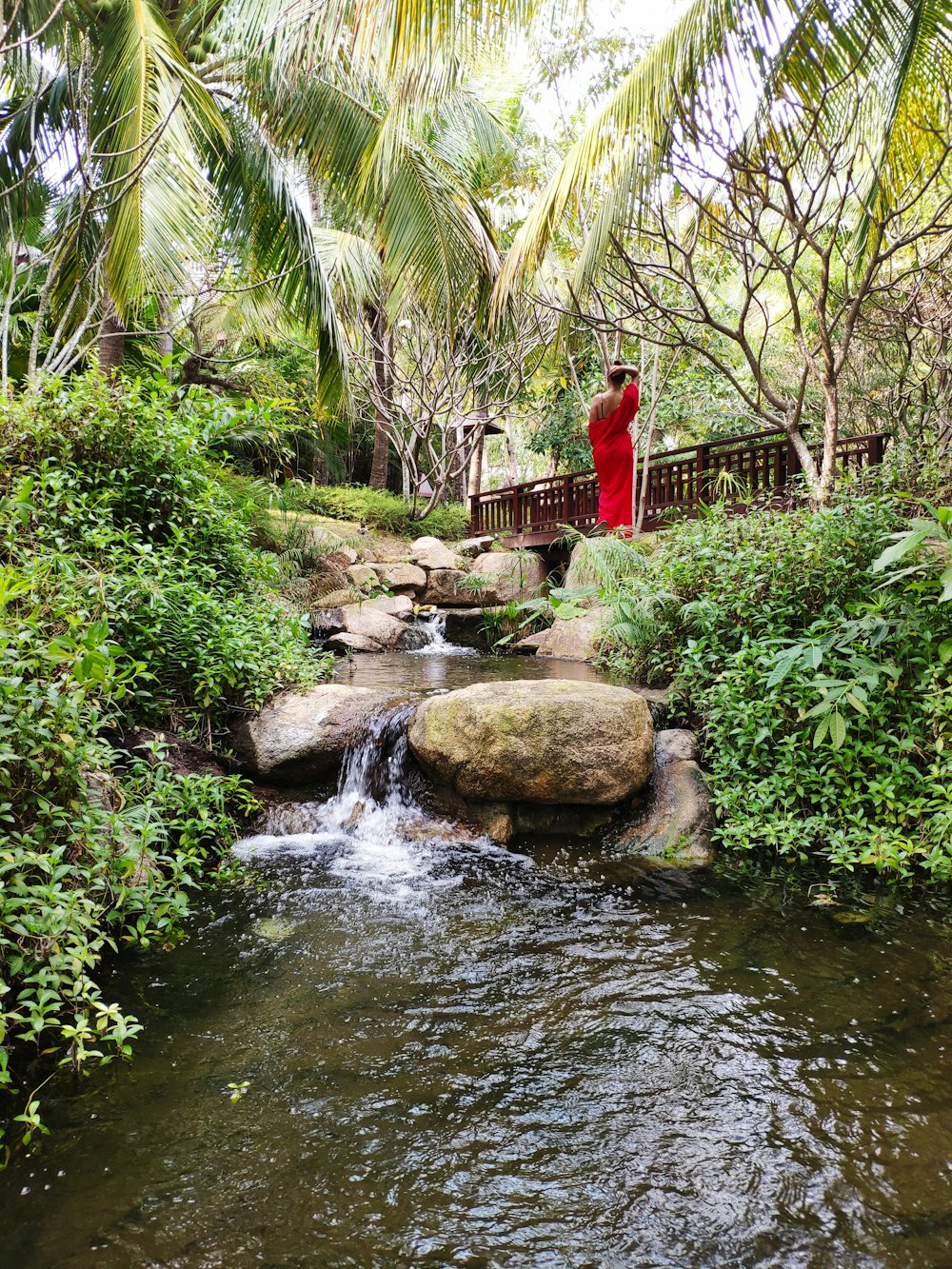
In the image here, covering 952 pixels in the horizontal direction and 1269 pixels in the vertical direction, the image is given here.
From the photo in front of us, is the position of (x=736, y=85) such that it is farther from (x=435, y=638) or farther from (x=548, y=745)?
(x=435, y=638)

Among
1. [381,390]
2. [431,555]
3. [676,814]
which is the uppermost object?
[381,390]

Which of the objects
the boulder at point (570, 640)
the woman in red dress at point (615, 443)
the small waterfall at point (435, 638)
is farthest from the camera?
the small waterfall at point (435, 638)

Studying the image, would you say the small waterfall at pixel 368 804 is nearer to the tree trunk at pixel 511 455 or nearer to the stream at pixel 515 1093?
the stream at pixel 515 1093

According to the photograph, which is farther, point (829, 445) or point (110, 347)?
point (110, 347)

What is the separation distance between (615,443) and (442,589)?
5.38 metres

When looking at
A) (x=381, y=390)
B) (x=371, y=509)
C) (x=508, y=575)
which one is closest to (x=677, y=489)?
(x=508, y=575)

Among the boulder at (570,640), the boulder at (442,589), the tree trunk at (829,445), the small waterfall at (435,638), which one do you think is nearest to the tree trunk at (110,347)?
the small waterfall at (435,638)

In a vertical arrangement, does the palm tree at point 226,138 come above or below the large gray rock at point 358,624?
above

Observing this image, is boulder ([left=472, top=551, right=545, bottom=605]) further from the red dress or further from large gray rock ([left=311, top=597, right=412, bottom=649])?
the red dress

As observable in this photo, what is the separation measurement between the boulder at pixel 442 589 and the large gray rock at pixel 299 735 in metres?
7.77

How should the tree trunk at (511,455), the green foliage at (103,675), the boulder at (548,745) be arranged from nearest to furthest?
the green foliage at (103,675), the boulder at (548,745), the tree trunk at (511,455)

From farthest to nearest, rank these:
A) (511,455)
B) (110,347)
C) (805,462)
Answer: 1. (511,455)
2. (110,347)
3. (805,462)

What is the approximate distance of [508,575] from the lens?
1375cm

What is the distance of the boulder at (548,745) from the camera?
4.84 m
